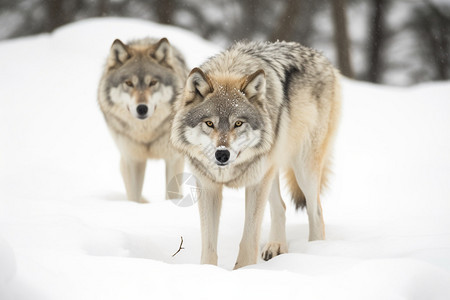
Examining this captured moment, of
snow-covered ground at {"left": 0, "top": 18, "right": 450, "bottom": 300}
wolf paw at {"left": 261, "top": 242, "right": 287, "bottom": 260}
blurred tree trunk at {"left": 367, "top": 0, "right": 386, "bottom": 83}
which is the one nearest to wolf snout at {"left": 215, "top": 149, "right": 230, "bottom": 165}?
snow-covered ground at {"left": 0, "top": 18, "right": 450, "bottom": 300}

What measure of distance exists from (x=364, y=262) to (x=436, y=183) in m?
4.75

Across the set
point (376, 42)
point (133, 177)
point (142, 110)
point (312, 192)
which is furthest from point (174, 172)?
point (376, 42)

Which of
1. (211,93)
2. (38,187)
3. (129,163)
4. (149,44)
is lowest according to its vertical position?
(38,187)

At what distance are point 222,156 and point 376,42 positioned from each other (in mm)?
14304

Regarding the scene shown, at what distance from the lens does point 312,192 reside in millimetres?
4375

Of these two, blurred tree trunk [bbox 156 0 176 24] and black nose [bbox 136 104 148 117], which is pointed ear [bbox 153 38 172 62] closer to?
black nose [bbox 136 104 148 117]

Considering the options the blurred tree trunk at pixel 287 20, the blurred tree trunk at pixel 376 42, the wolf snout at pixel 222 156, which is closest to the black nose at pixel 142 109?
the wolf snout at pixel 222 156

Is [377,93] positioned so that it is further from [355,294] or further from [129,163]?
[355,294]

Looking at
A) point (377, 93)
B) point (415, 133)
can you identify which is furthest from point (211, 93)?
point (377, 93)

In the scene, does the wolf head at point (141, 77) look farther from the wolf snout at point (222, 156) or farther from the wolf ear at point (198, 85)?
the wolf snout at point (222, 156)

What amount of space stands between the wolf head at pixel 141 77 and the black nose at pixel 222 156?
7.16 feet

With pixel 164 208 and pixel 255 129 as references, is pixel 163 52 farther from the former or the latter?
pixel 255 129

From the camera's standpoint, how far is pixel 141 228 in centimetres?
Answer: 408

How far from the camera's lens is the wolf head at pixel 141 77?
524cm
